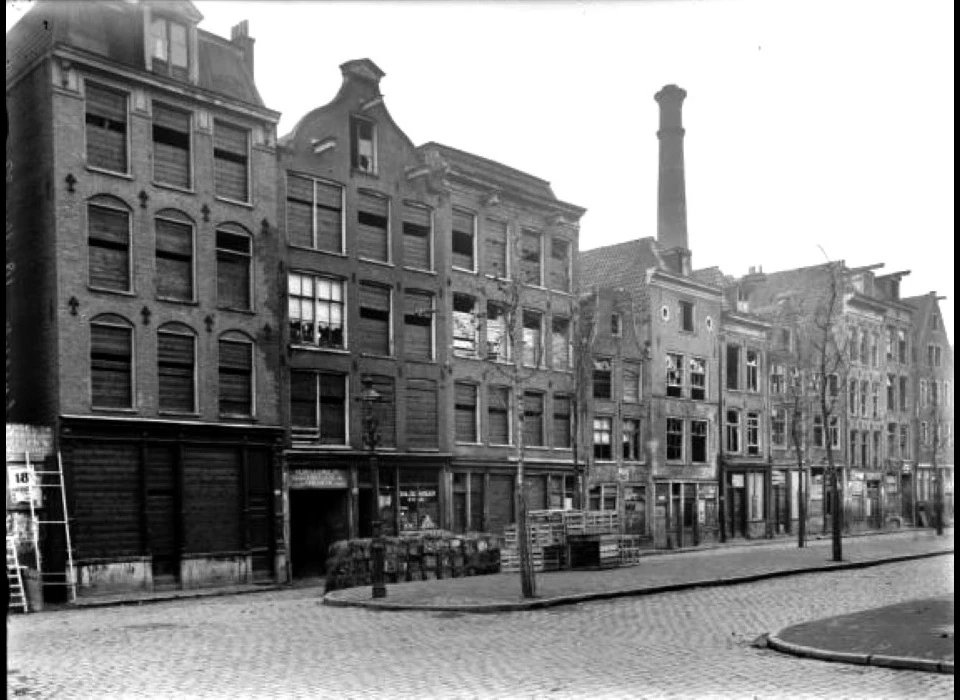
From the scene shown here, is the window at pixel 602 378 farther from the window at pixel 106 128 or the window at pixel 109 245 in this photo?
the window at pixel 106 128

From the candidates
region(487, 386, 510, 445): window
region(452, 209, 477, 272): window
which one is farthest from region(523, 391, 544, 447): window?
region(452, 209, 477, 272): window

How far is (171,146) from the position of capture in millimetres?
27297

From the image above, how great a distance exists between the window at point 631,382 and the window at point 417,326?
11.3 m

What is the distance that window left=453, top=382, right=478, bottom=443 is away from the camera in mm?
35562

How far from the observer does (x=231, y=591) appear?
2639cm

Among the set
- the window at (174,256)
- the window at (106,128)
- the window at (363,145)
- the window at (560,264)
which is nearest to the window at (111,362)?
the window at (174,256)

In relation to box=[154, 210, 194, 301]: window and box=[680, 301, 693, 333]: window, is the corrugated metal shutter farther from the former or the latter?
box=[680, 301, 693, 333]: window

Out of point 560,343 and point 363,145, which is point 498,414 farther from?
point 363,145

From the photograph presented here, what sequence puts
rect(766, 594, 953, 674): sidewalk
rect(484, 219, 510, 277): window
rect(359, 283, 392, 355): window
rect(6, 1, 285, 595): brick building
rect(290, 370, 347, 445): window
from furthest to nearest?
rect(484, 219, 510, 277): window, rect(359, 283, 392, 355): window, rect(290, 370, 347, 445): window, rect(6, 1, 285, 595): brick building, rect(766, 594, 953, 674): sidewalk

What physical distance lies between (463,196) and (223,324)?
11294 millimetres

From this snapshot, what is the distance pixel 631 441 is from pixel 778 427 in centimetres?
1245

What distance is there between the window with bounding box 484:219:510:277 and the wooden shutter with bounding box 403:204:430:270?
2.85m

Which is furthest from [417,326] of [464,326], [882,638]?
[882,638]

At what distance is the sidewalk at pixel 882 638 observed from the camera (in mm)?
11437
